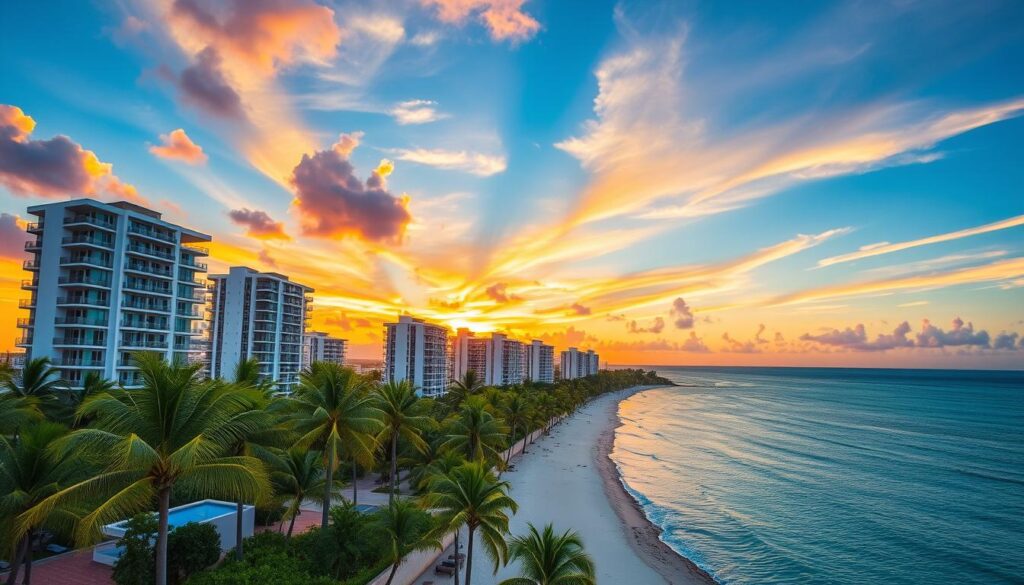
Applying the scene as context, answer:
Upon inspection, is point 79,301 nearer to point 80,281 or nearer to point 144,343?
point 80,281

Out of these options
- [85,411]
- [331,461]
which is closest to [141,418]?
[85,411]

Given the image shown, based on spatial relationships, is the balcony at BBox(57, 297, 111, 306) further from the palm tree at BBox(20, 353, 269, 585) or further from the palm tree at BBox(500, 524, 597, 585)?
the palm tree at BBox(500, 524, 597, 585)

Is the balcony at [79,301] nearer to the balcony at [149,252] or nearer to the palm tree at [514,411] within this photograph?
the balcony at [149,252]

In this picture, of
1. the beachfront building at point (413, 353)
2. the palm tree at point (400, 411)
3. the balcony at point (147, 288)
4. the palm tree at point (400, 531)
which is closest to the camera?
the palm tree at point (400, 531)

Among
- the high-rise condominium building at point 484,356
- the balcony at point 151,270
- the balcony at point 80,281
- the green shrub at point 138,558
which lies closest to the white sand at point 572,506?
the green shrub at point 138,558

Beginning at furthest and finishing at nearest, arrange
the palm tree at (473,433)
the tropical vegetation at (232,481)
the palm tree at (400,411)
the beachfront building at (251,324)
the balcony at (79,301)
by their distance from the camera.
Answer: the beachfront building at (251,324) → the balcony at (79,301) → the palm tree at (473,433) → the palm tree at (400,411) → the tropical vegetation at (232,481)

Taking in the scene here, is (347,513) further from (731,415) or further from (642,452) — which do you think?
(731,415)
